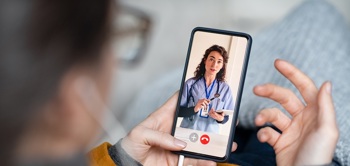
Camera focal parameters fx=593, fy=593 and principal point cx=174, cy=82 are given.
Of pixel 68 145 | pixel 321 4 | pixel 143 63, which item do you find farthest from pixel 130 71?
pixel 68 145

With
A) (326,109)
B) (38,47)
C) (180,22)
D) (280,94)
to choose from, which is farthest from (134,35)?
(38,47)

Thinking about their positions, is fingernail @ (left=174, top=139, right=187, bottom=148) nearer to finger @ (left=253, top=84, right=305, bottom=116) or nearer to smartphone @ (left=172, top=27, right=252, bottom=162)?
smartphone @ (left=172, top=27, right=252, bottom=162)

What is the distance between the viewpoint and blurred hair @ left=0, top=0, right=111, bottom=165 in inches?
12.9

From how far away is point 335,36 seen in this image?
3.55 ft

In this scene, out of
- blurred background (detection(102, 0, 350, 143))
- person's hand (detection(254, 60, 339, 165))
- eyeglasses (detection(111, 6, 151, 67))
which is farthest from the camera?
blurred background (detection(102, 0, 350, 143))

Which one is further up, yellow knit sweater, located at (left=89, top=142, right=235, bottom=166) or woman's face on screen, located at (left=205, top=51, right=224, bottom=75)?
woman's face on screen, located at (left=205, top=51, right=224, bottom=75)

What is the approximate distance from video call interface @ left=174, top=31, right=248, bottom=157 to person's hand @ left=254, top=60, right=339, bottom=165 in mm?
62

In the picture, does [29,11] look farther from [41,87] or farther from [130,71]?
[130,71]

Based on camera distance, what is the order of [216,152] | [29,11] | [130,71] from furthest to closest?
[130,71] < [216,152] < [29,11]

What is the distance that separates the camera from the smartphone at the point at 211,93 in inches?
27.1

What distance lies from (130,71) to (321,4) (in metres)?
0.52

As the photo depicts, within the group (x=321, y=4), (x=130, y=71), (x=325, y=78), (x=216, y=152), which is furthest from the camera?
(x=130, y=71)

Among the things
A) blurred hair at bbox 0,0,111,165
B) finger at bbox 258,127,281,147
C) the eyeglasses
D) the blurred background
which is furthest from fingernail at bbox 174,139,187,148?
the blurred background

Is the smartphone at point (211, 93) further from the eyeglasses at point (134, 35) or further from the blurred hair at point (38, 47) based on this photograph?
the eyeglasses at point (134, 35)
